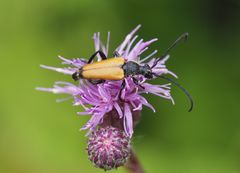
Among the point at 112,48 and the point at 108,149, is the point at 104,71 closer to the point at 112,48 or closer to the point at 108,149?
the point at 108,149

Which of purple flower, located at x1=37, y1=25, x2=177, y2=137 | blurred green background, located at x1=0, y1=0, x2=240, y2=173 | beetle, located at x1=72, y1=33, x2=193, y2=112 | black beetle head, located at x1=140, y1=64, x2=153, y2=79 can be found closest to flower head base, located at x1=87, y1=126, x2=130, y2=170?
purple flower, located at x1=37, y1=25, x2=177, y2=137

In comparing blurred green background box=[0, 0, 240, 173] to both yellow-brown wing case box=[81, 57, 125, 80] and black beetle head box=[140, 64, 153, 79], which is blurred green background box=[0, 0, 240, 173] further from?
yellow-brown wing case box=[81, 57, 125, 80]

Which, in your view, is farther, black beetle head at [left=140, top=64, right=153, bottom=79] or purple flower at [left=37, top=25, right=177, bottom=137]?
black beetle head at [left=140, top=64, right=153, bottom=79]

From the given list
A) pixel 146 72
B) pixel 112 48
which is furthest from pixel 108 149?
pixel 112 48

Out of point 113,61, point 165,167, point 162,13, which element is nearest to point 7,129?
point 165,167

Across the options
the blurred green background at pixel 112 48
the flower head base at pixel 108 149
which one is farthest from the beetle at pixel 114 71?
the blurred green background at pixel 112 48
